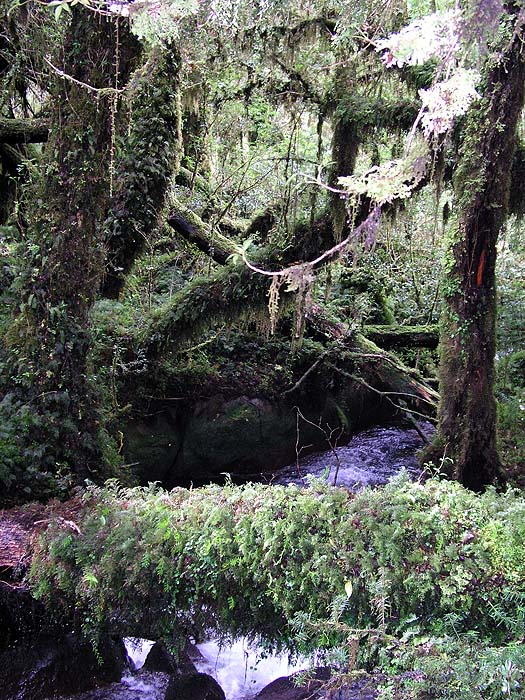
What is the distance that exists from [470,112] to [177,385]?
14.9 ft

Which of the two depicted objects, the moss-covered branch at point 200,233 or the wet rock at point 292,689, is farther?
the moss-covered branch at point 200,233

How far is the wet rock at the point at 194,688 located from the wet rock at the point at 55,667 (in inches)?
18.1

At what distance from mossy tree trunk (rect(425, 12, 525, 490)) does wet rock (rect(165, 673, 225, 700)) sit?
3.32m

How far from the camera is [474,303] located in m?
5.86

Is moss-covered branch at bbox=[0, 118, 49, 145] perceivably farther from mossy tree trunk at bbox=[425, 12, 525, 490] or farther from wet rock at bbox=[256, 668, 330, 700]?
wet rock at bbox=[256, 668, 330, 700]

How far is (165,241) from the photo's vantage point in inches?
384

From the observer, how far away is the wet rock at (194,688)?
149 inches

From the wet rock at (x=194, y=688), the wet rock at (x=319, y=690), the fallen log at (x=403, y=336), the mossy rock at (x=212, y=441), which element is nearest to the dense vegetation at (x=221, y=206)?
the mossy rock at (x=212, y=441)

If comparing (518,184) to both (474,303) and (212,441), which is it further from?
(212,441)

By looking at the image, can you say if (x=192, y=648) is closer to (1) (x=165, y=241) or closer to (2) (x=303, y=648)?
(2) (x=303, y=648)

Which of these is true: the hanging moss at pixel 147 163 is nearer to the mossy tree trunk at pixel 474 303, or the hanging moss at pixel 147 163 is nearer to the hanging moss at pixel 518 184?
the mossy tree trunk at pixel 474 303

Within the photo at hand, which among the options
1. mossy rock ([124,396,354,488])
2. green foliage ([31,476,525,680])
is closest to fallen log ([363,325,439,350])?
mossy rock ([124,396,354,488])

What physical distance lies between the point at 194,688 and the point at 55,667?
3.27ft

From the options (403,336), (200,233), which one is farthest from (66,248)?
(403,336)
